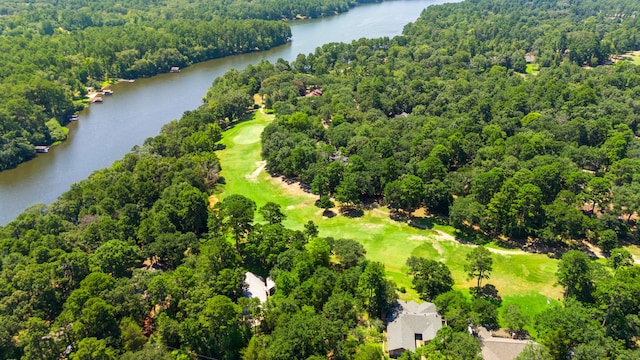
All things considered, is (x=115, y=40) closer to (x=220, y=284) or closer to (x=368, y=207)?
(x=368, y=207)

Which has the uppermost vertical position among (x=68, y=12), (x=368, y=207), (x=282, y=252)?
(x=68, y=12)

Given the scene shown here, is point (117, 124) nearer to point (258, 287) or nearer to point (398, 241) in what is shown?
point (258, 287)

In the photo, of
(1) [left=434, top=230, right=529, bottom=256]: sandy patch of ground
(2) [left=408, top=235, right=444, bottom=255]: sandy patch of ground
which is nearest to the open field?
(1) [left=434, top=230, right=529, bottom=256]: sandy patch of ground

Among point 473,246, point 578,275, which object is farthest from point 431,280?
point 578,275

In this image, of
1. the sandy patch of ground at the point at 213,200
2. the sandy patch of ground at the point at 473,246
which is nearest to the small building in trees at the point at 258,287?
the sandy patch of ground at the point at 213,200

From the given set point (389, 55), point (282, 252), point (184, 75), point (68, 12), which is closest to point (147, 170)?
point (282, 252)

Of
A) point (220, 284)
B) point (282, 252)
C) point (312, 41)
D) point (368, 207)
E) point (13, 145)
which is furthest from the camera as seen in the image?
point (312, 41)

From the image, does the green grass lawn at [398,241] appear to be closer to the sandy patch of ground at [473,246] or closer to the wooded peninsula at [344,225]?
the sandy patch of ground at [473,246]
